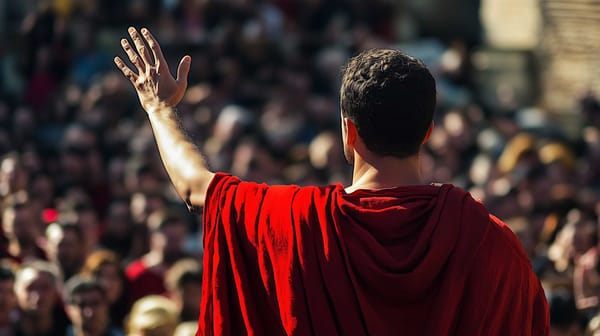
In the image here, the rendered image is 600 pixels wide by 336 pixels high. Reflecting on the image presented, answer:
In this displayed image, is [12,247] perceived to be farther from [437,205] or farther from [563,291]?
[437,205]

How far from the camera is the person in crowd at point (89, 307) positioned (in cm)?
756

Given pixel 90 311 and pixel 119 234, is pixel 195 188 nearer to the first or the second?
pixel 90 311

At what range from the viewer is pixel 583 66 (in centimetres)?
1595

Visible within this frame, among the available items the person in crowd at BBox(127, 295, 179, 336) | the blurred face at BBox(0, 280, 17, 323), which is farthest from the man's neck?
the blurred face at BBox(0, 280, 17, 323)

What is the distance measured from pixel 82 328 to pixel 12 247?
1.89 meters

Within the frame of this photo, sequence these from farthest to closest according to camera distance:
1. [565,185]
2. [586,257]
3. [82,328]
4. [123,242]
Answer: [565,185] < [123,242] < [586,257] < [82,328]

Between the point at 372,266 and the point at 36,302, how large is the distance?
4.66 meters

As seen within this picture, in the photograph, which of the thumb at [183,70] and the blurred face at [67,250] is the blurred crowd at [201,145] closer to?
the blurred face at [67,250]

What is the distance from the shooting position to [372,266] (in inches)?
135

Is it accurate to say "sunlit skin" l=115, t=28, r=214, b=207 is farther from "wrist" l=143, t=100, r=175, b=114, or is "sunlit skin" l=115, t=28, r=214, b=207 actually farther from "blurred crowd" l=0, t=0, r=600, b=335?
"blurred crowd" l=0, t=0, r=600, b=335

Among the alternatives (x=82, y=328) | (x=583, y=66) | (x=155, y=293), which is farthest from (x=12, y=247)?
(x=583, y=66)

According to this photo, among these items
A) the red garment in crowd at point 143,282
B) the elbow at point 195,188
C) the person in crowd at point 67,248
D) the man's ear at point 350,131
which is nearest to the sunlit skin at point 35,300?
the red garment in crowd at point 143,282

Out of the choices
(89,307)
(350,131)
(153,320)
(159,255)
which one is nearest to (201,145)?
(153,320)

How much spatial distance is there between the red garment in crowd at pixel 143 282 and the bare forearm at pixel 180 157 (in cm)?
495
